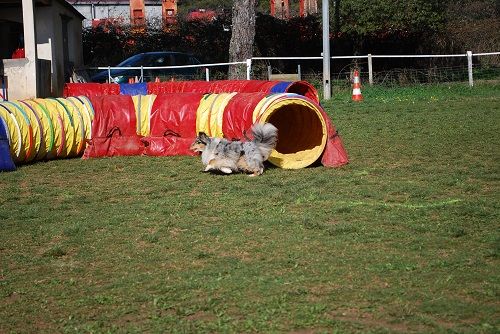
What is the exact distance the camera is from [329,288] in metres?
6.21

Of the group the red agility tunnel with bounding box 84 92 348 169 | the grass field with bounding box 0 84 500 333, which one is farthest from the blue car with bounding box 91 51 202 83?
the grass field with bounding box 0 84 500 333

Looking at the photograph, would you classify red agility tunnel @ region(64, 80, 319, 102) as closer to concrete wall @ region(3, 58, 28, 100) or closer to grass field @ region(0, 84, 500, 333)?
concrete wall @ region(3, 58, 28, 100)

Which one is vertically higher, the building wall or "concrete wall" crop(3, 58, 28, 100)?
the building wall

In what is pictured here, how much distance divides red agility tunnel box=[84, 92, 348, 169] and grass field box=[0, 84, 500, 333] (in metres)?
0.64

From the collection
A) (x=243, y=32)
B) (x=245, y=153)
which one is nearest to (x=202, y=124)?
(x=245, y=153)

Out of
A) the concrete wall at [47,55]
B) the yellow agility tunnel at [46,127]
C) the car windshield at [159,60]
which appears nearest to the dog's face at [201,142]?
the yellow agility tunnel at [46,127]

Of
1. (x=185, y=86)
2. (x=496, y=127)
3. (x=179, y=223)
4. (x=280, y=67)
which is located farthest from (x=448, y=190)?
(x=280, y=67)

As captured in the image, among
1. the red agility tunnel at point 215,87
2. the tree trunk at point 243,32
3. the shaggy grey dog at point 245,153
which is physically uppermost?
the tree trunk at point 243,32

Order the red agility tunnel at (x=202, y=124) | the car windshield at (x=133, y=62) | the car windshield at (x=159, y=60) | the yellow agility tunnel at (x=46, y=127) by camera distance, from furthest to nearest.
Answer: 1. the car windshield at (x=159, y=60)
2. the car windshield at (x=133, y=62)
3. the yellow agility tunnel at (x=46, y=127)
4. the red agility tunnel at (x=202, y=124)

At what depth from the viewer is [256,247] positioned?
295 inches

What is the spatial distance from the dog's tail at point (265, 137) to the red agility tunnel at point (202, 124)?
2.42 feet

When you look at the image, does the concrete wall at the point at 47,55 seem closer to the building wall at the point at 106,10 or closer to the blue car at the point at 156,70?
the blue car at the point at 156,70

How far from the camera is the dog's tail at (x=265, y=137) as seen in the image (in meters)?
11.4

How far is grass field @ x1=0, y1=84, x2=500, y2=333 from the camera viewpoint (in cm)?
569
